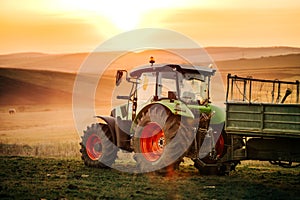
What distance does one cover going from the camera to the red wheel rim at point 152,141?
1557cm

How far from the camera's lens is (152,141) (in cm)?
1586

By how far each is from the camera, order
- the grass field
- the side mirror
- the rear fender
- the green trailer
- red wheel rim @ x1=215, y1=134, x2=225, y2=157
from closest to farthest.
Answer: the grass field < the green trailer < the rear fender < red wheel rim @ x1=215, y1=134, x2=225, y2=157 < the side mirror

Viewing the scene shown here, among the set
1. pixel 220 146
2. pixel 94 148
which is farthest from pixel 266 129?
pixel 94 148

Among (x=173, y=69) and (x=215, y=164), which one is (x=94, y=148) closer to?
(x=173, y=69)

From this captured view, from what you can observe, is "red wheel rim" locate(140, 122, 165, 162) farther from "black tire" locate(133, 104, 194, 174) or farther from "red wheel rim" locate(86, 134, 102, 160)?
"red wheel rim" locate(86, 134, 102, 160)

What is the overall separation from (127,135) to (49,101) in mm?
50019

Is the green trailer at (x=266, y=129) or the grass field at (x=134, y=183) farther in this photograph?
the green trailer at (x=266, y=129)

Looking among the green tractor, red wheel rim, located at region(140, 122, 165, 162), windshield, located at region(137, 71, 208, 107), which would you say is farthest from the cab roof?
red wheel rim, located at region(140, 122, 165, 162)

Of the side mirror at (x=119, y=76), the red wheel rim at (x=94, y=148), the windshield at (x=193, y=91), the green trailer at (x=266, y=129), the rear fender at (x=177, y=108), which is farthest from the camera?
the red wheel rim at (x=94, y=148)

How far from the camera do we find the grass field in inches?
488

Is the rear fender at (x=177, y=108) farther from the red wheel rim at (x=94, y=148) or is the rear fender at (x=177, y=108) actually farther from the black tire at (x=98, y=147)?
the red wheel rim at (x=94, y=148)

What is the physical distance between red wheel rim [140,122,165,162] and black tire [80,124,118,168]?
1629 mm

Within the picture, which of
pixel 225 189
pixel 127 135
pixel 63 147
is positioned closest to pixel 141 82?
pixel 127 135

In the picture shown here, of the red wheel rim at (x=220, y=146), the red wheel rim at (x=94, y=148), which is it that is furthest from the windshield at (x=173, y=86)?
the red wheel rim at (x=94, y=148)
